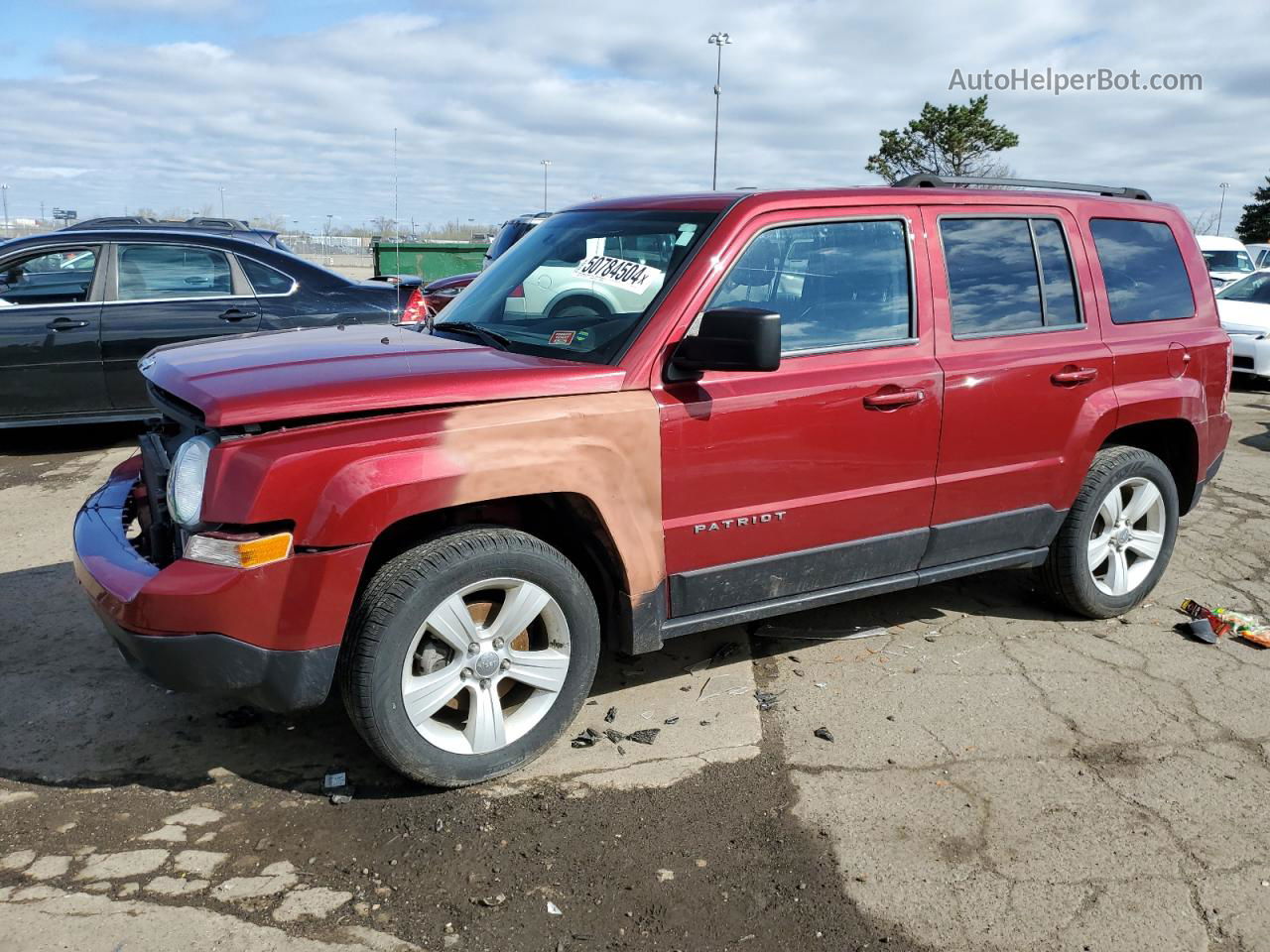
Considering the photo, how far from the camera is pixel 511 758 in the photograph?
3240 millimetres

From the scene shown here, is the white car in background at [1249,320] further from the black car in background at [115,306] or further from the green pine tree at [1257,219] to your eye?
the green pine tree at [1257,219]

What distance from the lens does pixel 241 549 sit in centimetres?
273

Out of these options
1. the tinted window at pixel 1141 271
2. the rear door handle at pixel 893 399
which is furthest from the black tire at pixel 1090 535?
the rear door handle at pixel 893 399

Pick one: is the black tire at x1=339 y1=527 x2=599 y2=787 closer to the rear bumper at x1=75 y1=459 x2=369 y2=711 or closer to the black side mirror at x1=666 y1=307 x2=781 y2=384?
the rear bumper at x1=75 y1=459 x2=369 y2=711

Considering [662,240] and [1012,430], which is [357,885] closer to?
[662,240]

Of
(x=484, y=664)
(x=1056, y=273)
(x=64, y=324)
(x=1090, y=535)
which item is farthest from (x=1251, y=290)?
(x=64, y=324)

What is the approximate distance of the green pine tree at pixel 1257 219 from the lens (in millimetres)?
58531

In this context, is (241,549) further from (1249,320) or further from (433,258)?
(433,258)

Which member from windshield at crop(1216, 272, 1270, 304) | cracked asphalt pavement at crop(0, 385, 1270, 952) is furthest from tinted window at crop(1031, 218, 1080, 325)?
windshield at crop(1216, 272, 1270, 304)

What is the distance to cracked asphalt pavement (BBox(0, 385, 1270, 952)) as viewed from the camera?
8.61 ft

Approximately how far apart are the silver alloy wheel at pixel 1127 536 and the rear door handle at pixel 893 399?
135cm

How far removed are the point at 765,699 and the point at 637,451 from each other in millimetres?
1261

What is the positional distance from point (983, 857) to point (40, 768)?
3.01 m

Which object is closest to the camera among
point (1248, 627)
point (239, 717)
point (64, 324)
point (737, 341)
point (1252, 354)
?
point (737, 341)
